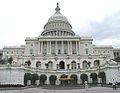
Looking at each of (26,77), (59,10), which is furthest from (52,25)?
(26,77)

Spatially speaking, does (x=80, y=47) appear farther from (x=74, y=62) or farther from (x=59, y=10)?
(x=59, y=10)

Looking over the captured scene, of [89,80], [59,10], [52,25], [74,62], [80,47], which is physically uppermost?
[59,10]

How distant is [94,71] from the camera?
7988 cm

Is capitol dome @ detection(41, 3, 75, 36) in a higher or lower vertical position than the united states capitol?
higher

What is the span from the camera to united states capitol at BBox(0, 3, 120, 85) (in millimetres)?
71125

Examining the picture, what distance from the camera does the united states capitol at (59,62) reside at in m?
71.1

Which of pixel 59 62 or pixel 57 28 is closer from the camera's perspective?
pixel 59 62

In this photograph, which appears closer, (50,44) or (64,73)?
(64,73)

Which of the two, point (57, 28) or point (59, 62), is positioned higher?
point (57, 28)

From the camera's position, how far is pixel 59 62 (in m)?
97.9

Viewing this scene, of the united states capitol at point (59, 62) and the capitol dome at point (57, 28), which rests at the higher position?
the capitol dome at point (57, 28)

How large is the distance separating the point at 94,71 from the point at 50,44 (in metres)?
51.4

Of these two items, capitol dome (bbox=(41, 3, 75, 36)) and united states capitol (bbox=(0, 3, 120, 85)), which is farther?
capitol dome (bbox=(41, 3, 75, 36))

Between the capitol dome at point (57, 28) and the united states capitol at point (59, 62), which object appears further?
the capitol dome at point (57, 28)
